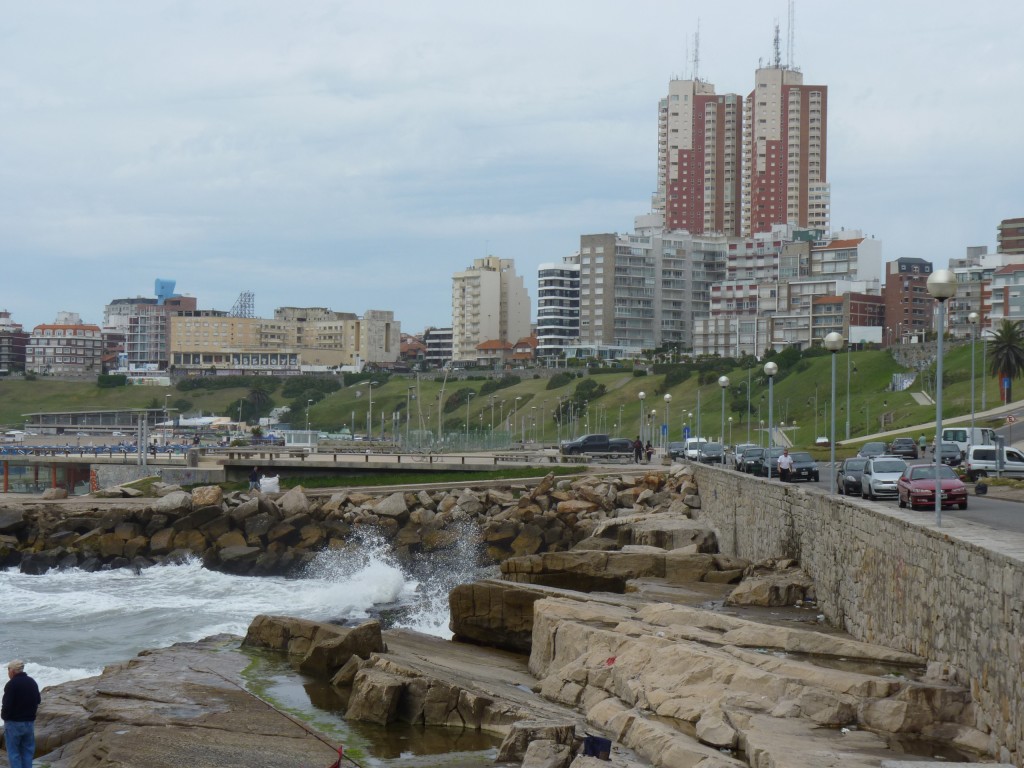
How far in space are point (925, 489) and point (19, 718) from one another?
19.3 metres

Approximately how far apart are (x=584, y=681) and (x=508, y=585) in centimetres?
671

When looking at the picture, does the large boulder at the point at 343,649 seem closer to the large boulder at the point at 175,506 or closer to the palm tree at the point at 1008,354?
the large boulder at the point at 175,506

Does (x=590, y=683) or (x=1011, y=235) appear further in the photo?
(x=1011, y=235)

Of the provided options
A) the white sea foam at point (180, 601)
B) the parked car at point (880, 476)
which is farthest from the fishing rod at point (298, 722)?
the parked car at point (880, 476)

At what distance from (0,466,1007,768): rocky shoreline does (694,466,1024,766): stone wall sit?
41 centimetres

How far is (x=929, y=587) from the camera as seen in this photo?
52.9ft

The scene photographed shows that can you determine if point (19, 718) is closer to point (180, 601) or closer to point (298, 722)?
point (298, 722)

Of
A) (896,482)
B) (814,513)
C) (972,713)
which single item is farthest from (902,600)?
(896,482)

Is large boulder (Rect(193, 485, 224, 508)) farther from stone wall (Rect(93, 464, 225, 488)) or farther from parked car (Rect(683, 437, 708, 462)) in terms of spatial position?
parked car (Rect(683, 437, 708, 462))

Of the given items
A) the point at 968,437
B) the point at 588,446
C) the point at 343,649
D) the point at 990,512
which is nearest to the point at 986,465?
Result: the point at 968,437

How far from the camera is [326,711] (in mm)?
19641

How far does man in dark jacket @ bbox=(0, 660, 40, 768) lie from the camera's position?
15.2 m

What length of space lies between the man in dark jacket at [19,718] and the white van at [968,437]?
42379 millimetres

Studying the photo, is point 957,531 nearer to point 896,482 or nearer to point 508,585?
point 508,585
